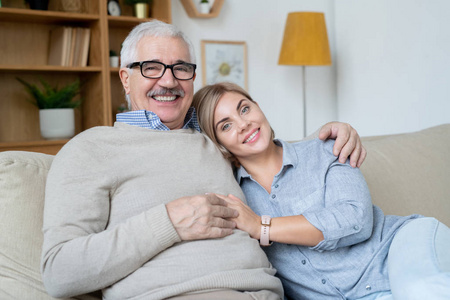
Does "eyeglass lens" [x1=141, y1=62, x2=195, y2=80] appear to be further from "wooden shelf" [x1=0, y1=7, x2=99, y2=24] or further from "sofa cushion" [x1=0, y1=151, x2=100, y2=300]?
"wooden shelf" [x1=0, y1=7, x2=99, y2=24]

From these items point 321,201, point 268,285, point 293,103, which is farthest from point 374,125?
point 268,285

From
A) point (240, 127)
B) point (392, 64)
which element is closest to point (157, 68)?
point (240, 127)

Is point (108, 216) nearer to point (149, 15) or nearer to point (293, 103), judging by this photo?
point (149, 15)

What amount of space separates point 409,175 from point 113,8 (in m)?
2.46

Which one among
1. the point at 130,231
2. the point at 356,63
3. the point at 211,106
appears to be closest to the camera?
the point at 130,231

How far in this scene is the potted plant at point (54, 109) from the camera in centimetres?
318

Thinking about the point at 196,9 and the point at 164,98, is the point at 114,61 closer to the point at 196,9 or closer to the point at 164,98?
the point at 196,9

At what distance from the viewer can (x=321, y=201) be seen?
4.67 ft

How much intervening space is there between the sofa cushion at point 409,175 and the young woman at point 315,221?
0.42m

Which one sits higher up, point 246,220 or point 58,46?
point 58,46

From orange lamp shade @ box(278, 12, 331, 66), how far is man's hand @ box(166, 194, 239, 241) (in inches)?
109

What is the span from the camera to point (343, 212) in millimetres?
1323

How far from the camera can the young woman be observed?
1280mm

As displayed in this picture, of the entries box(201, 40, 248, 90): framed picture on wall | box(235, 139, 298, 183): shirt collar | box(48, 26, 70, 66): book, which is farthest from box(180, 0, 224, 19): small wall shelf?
box(235, 139, 298, 183): shirt collar
